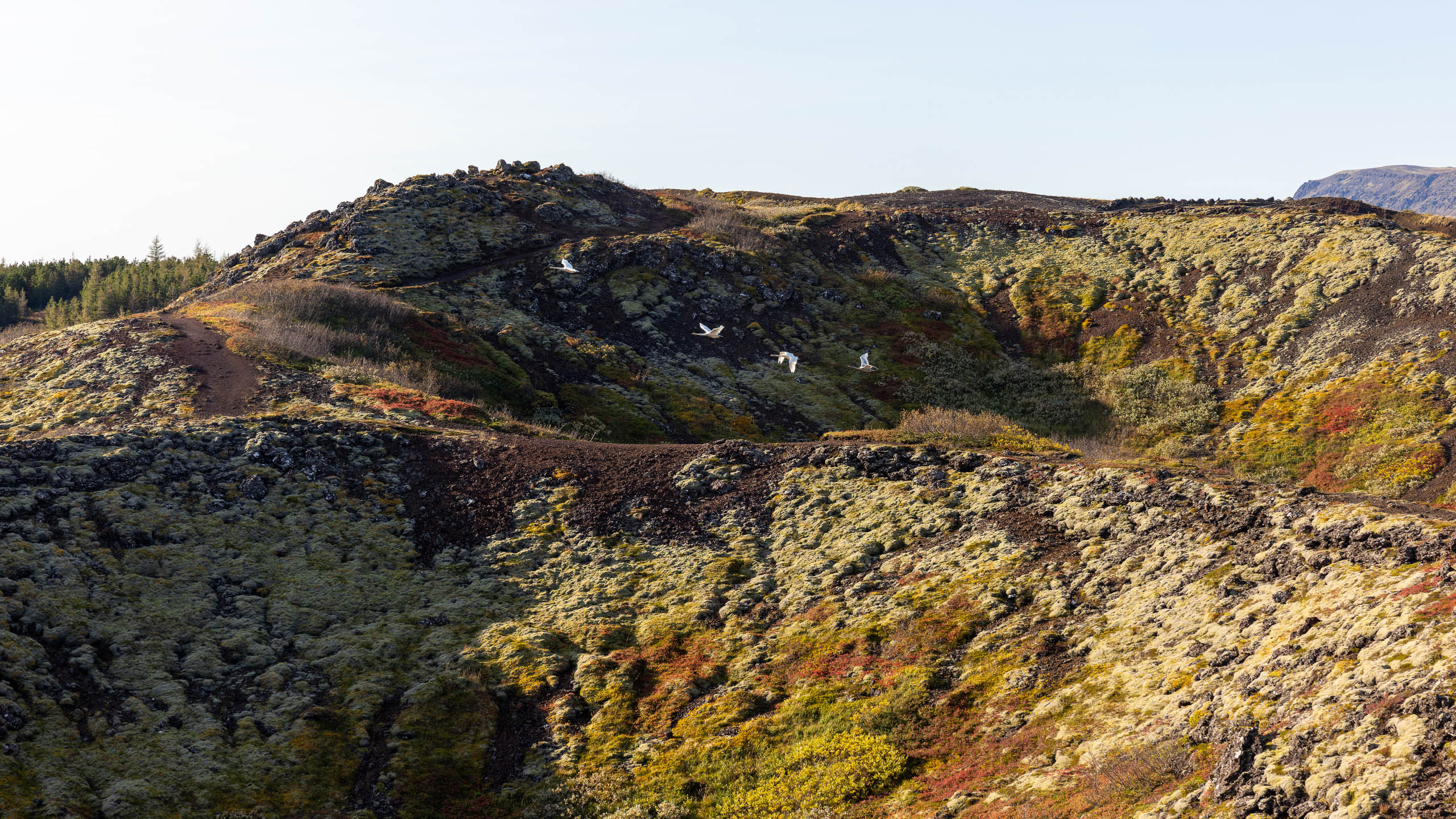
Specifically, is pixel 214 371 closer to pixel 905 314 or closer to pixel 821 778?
pixel 821 778

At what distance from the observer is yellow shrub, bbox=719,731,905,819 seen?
16156mm

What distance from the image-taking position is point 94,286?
11112 cm

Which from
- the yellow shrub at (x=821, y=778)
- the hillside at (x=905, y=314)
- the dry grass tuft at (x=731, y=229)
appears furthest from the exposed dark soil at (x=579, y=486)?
the dry grass tuft at (x=731, y=229)

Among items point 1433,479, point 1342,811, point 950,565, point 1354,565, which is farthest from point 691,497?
point 1433,479

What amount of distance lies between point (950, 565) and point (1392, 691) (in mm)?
11903

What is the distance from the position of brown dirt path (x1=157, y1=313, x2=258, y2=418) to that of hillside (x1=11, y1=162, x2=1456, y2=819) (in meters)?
0.30

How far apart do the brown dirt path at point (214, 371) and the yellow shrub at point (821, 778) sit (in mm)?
29717

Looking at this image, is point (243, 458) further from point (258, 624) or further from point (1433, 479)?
point (1433, 479)

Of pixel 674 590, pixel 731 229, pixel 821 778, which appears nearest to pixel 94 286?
pixel 731 229

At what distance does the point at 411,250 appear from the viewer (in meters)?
68.2

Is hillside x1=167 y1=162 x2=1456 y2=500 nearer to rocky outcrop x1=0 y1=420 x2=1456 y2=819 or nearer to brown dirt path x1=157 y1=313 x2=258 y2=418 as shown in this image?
brown dirt path x1=157 y1=313 x2=258 y2=418

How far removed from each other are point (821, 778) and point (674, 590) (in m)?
9.79

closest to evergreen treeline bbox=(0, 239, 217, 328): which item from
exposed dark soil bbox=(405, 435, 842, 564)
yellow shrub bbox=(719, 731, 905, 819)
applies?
exposed dark soil bbox=(405, 435, 842, 564)

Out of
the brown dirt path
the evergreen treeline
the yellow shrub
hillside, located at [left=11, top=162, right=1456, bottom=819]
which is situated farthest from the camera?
the evergreen treeline
